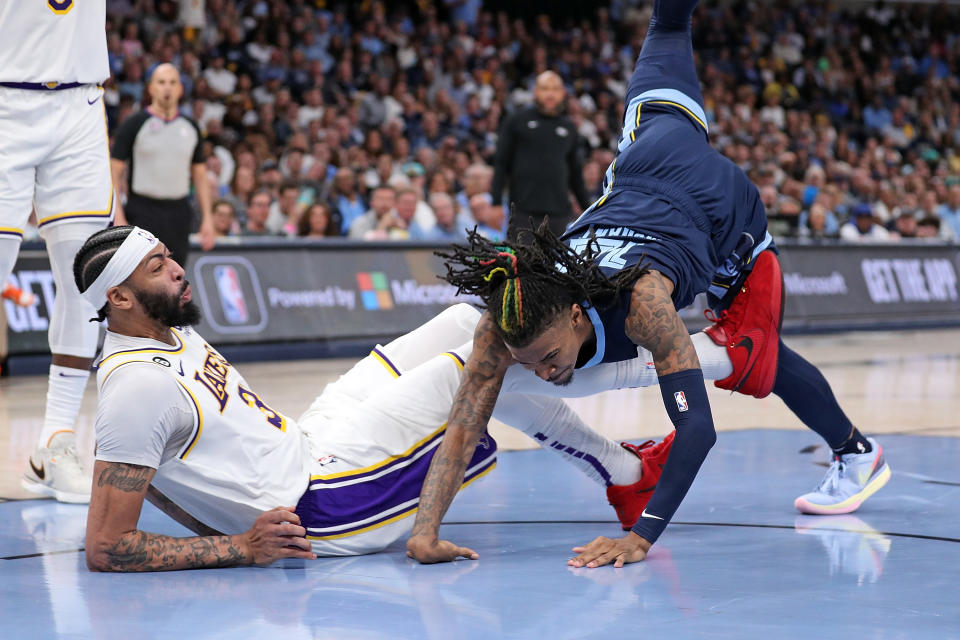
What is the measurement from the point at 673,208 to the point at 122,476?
1762mm

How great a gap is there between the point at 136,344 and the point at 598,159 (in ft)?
39.5

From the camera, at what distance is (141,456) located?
3.06 m

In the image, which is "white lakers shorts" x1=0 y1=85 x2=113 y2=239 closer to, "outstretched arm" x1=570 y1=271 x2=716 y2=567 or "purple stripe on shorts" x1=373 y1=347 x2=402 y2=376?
"purple stripe on shorts" x1=373 y1=347 x2=402 y2=376

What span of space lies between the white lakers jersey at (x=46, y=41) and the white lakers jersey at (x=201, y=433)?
56.2 inches

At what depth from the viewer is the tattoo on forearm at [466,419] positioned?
11.1 feet

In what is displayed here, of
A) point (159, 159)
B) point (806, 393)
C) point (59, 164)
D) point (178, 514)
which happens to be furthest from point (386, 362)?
point (159, 159)

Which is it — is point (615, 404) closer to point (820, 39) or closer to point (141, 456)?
point (141, 456)

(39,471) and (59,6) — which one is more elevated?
(59,6)

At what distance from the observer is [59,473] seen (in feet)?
14.6

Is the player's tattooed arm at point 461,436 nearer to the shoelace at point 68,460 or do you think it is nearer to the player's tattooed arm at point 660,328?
the player's tattooed arm at point 660,328

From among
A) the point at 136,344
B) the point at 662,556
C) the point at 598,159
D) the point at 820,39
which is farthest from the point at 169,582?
the point at 820,39

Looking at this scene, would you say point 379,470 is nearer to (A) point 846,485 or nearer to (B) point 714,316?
(B) point 714,316

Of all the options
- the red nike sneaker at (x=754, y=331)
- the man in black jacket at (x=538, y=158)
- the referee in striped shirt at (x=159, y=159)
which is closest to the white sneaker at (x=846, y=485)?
the red nike sneaker at (x=754, y=331)

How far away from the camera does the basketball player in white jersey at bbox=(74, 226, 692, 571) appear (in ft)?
10.2
